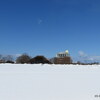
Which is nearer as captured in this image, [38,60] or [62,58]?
[38,60]

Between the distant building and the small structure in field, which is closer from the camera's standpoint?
the small structure in field

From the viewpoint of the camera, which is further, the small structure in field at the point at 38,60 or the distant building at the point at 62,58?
the distant building at the point at 62,58

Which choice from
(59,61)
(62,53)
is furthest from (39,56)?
(62,53)
